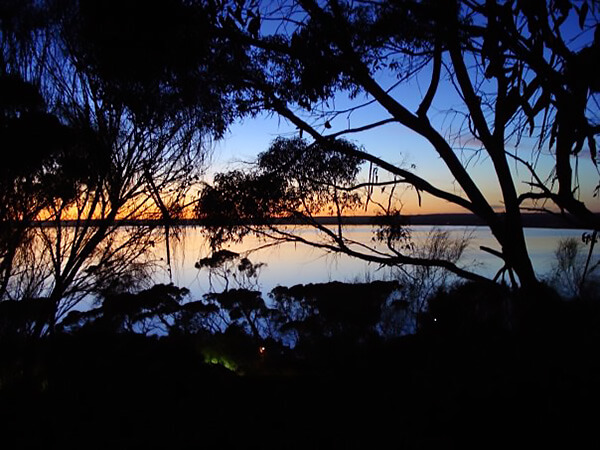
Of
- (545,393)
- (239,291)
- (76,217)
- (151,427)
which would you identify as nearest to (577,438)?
(545,393)

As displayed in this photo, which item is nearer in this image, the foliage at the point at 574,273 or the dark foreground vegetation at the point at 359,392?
Answer: the dark foreground vegetation at the point at 359,392

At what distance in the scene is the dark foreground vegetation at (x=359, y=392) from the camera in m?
2.20

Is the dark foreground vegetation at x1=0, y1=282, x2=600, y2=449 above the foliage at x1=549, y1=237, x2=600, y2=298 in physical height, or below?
below

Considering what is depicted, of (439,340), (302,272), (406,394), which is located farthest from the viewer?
(302,272)

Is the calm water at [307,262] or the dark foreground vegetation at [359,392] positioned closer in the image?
the dark foreground vegetation at [359,392]

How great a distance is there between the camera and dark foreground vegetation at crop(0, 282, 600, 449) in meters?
2.20

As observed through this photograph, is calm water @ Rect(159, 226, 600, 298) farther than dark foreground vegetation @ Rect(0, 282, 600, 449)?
Yes

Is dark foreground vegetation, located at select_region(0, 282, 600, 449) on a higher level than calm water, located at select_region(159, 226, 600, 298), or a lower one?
lower

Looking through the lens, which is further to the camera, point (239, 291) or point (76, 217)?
point (239, 291)

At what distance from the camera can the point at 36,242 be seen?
3814 mm

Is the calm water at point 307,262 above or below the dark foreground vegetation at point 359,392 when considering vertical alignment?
above

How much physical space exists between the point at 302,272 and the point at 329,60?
1522 cm

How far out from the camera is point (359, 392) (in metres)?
3.09

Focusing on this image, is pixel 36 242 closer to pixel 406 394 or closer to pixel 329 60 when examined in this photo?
pixel 329 60
